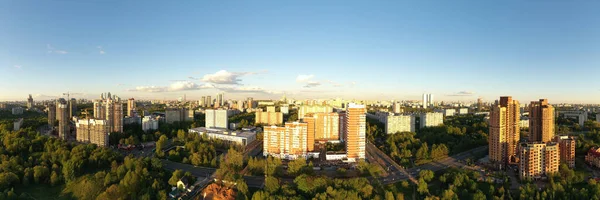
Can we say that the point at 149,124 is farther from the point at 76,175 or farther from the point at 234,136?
the point at 76,175

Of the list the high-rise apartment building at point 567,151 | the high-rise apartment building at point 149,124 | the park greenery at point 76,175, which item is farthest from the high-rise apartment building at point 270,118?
the high-rise apartment building at point 567,151

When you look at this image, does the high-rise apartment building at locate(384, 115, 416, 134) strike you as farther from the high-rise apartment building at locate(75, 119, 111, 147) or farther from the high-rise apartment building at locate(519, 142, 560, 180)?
the high-rise apartment building at locate(75, 119, 111, 147)

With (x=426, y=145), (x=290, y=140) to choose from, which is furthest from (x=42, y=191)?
(x=426, y=145)

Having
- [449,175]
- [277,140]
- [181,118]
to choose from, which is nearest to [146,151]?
[277,140]

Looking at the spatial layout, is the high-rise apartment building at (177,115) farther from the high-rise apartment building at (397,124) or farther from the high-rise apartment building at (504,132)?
the high-rise apartment building at (504,132)

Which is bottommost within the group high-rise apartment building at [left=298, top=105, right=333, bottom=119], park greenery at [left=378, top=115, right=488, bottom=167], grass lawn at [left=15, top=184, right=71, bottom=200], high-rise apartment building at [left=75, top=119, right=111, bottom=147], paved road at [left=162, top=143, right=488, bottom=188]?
grass lawn at [left=15, top=184, right=71, bottom=200]

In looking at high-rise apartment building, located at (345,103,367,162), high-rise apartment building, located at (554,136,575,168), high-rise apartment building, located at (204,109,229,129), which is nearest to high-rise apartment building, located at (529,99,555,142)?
high-rise apartment building, located at (554,136,575,168)
